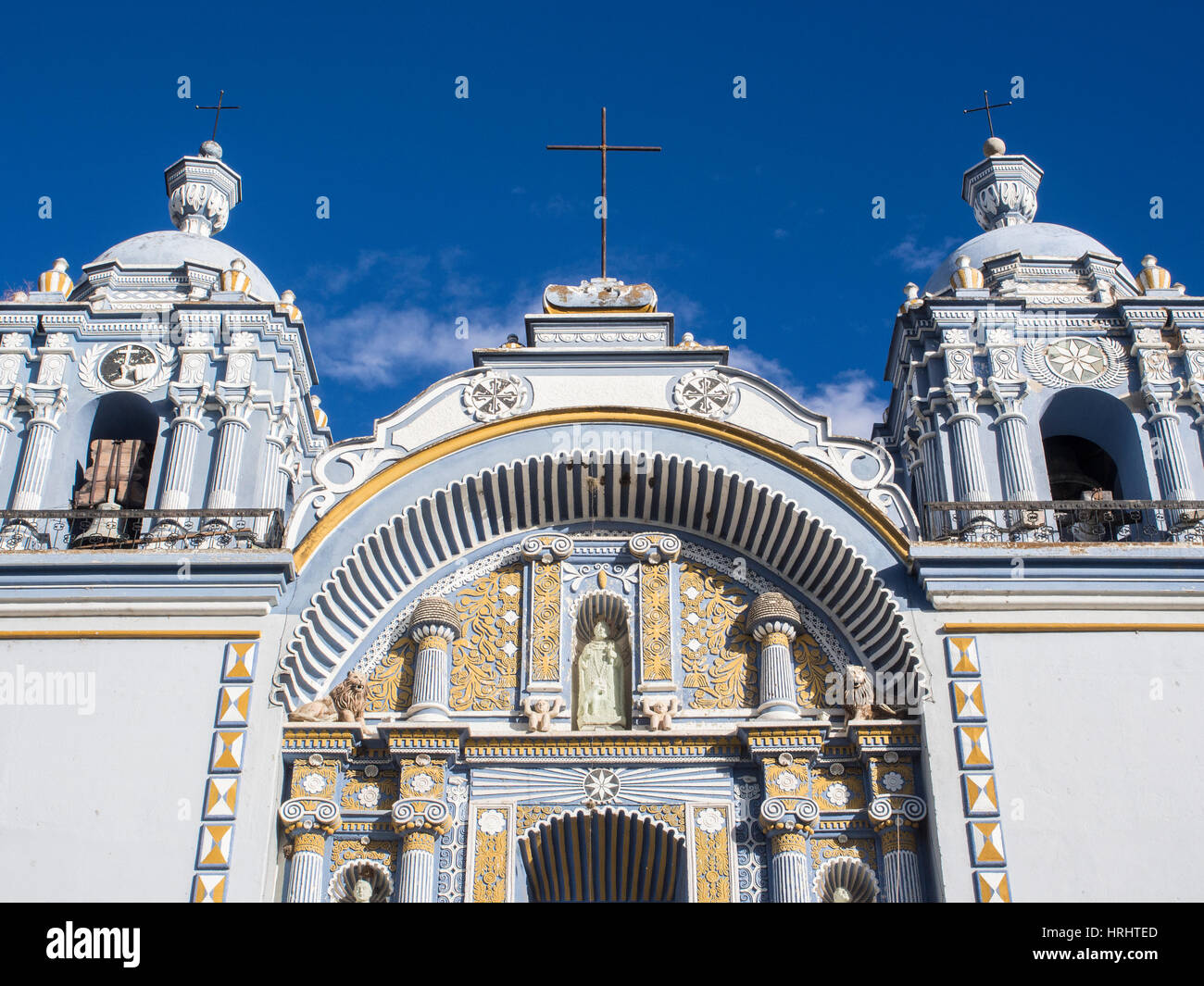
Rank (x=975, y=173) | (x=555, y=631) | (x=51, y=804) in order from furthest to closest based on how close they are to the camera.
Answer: (x=975, y=173) → (x=555, y=631) → (x=51, y=804)

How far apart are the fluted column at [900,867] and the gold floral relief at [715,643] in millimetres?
1802

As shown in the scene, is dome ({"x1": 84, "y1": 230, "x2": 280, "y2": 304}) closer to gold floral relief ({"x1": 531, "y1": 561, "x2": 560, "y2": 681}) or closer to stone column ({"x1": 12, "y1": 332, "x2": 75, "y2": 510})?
stone column ({"x1": 12, "y1": 332, "x2": 75, "y2": 510})

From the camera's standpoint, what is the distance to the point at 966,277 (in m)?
16.6

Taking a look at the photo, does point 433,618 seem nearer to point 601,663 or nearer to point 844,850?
point 601,663

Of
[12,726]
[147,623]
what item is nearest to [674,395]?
[147,623]

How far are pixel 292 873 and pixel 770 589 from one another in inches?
192

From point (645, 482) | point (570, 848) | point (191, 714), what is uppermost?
point (645, 482)

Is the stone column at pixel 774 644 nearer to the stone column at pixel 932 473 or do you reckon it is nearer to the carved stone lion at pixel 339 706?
the stone column at pixel 932 473

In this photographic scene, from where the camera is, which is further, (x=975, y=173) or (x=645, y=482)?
(x=975, y=173)

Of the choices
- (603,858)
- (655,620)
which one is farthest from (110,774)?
(655,620)

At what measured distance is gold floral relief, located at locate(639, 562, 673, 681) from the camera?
14.4m

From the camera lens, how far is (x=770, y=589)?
49.0 ft

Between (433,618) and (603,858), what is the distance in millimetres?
2531
